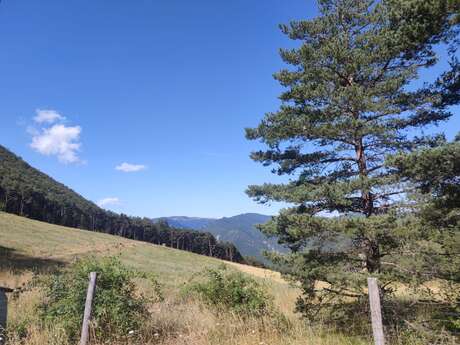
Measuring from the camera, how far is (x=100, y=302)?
623 centimetres

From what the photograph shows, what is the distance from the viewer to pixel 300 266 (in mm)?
8398

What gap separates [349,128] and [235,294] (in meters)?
4.95

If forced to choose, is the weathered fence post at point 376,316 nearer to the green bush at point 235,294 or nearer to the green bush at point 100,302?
the green bush at point 100,302

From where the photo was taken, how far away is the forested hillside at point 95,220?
3364 inches

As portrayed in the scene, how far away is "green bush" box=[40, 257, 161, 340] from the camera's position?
611 centimetres

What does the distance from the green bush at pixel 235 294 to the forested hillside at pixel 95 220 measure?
8707 cm

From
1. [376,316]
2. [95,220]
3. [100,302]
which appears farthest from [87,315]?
[95,220]

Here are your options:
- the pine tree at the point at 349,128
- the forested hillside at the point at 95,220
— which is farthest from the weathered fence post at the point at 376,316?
the forested hillside at the point at 95,220

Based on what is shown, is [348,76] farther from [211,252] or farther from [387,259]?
[211,252]

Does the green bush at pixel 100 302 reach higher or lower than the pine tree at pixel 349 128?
lower

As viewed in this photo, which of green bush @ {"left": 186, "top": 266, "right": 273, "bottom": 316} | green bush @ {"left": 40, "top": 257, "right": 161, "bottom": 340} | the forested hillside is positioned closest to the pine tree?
green bush @ {"left": 186, "top": 266, "right": 273, "bottom": 316}

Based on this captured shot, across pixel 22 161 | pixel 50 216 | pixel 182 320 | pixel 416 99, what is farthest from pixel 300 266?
pixel 22 161

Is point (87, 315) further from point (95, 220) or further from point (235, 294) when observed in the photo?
point (95, 220)

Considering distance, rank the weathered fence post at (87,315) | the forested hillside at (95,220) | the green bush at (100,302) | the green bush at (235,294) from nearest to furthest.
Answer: the weathered fence post at (87,315) → the green bush at (100,302) → the green bush at (235,294) → the forested hillside at (95,220)
